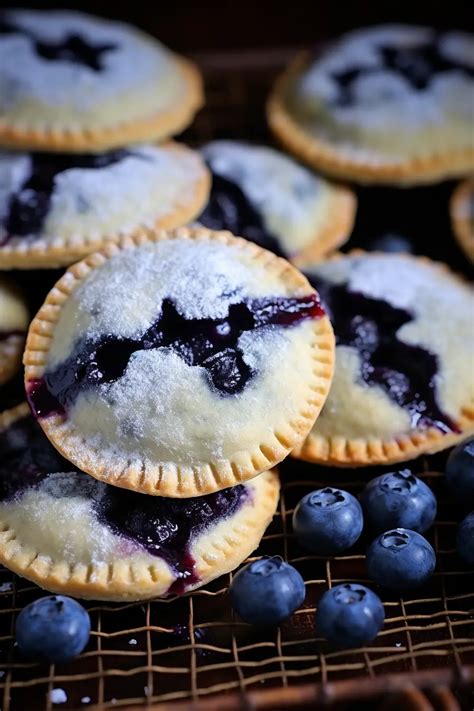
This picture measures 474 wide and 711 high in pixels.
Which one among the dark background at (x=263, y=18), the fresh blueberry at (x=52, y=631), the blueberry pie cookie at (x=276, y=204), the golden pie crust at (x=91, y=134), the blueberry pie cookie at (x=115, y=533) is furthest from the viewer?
the dark background at (x=263, y=18)

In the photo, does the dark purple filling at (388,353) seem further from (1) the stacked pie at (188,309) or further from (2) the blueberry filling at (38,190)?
(2) the blueberry filling at (38,190)

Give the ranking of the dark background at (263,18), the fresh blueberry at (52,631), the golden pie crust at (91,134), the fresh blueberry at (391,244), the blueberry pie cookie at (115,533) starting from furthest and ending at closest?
the dark background at (263,18)
the fresh blueberry at (391,244)
the golden pie crust at (91,134)
the blueberry pie cookie at (115,533)
the fresh blueberry at (52,631)

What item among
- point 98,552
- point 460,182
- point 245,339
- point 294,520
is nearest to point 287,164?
point 460,182

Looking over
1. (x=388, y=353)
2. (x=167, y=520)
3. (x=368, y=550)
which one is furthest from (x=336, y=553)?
(x=388, y=353)

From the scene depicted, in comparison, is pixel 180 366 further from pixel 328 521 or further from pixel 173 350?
pixel 328 521

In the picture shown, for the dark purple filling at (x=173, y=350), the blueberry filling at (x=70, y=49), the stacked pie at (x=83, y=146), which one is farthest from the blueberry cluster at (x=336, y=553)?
the blueberry filling at (x=70, y=49)

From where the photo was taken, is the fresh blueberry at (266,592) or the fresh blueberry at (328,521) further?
the fresh blueberry at (328,521)

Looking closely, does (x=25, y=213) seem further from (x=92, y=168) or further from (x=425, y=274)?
(x=425, y=274)

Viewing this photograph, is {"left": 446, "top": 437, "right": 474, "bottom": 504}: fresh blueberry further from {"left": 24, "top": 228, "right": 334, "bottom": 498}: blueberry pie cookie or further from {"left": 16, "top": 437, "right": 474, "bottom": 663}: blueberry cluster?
{"left": 24, "top": 228, "right": 334, "bottom": 498}: blueberry pie cookie

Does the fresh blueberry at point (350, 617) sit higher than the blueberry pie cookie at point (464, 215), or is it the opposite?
the blueberry pie cookie at point (464, 215)
